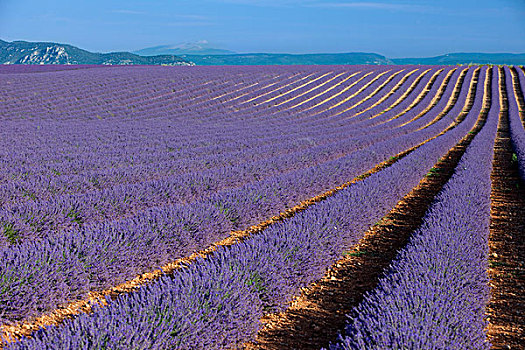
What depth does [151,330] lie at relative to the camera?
2.67 m

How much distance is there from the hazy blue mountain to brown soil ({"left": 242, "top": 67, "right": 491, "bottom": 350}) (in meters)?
78.6

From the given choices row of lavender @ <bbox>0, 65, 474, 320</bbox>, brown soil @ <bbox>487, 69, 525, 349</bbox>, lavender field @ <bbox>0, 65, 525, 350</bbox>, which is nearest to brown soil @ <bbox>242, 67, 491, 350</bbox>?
lavender field @ <bbox>0, 65, 525, 350</bbox>

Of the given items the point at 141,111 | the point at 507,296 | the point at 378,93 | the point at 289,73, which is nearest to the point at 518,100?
the point at 378,93

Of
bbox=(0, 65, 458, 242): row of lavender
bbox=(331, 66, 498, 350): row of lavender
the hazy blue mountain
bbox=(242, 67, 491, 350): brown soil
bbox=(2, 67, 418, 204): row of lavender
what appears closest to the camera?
bbox=(331, 66, 498, 350): row of lavender

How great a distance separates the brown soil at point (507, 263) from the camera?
145 inches

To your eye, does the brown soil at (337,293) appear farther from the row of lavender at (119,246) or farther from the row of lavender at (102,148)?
the row of lavender at (102,148)

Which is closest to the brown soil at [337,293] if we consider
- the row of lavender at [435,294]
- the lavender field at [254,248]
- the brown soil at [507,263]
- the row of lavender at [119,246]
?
the lavender field at [254,248]

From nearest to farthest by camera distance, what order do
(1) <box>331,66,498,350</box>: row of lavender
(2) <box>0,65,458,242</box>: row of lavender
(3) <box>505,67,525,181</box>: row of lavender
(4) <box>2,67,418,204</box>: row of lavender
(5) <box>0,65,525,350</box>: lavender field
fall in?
(1) <box>331,66,498,350</box>: row of lavender
(5) <box>0,65,525,350</box>: lavender field
(2) <box>0,65,458,242</box>: row of lavender
(4) <box>2,67,418,204</box>: row of lavender
(3) <box>505,67,525,181</box>: row of lavender

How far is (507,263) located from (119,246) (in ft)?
15.5

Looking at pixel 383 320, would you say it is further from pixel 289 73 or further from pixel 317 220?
pixel 289 73

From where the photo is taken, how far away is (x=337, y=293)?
176 inches

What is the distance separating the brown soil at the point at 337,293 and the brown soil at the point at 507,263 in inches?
45.7

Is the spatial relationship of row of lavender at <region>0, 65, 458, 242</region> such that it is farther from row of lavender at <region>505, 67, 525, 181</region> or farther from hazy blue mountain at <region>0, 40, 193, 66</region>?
hazy blue mountain at <region>0, 40, 193, 66</region>

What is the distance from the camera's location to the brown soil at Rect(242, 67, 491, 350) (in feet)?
11.8
